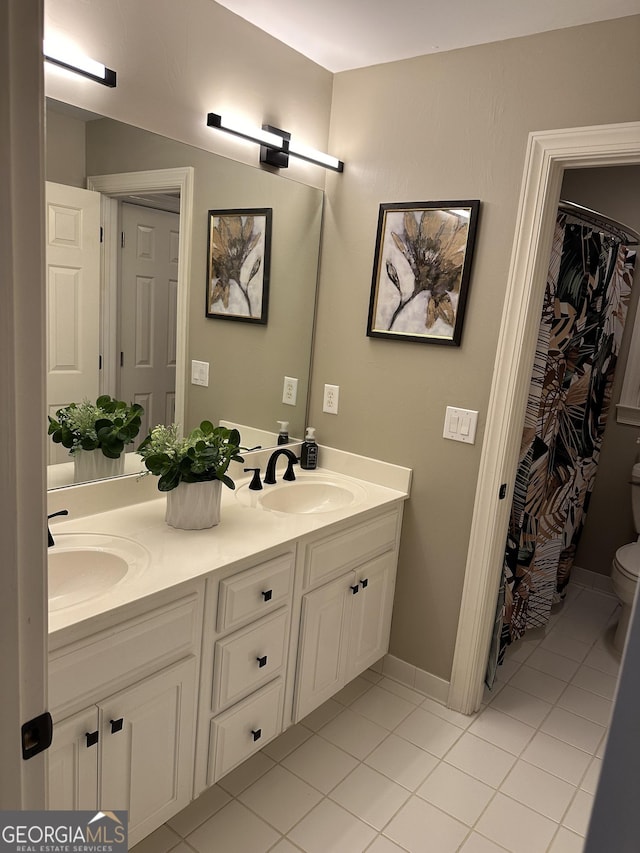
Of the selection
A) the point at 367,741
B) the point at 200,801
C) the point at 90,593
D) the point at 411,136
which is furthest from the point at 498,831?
the point at 411,136

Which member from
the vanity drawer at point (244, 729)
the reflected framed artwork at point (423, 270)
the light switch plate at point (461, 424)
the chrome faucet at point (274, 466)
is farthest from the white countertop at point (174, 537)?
the reflected framed artwork at point (423, 270)

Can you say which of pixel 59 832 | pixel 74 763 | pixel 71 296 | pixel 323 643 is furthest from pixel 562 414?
pixel 59 832

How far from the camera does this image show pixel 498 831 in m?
1.88

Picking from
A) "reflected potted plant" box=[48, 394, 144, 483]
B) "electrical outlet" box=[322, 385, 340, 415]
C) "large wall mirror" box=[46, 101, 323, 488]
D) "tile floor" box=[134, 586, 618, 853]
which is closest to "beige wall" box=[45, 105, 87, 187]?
"large wall mirror" box=[46, 101, 323, 488]

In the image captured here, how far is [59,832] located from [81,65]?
1753 millimetres

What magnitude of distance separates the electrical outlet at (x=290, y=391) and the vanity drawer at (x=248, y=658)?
96cm

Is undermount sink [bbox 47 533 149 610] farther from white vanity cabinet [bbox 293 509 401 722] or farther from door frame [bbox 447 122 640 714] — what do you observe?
door frame [bbox 447 122 640 714]

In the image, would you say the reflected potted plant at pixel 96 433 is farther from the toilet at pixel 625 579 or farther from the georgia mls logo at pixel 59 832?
the toilet at pixel 625 579

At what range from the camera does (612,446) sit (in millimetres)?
3457

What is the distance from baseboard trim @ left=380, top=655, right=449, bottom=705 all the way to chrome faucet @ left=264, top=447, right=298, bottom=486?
902 millimetres

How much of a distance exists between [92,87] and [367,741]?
2298 mm

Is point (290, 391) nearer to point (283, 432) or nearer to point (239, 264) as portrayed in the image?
point (283, 432)

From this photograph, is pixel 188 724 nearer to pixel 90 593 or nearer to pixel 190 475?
pixel 90 593

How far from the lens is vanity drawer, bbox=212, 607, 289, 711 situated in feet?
Result: 5.70
